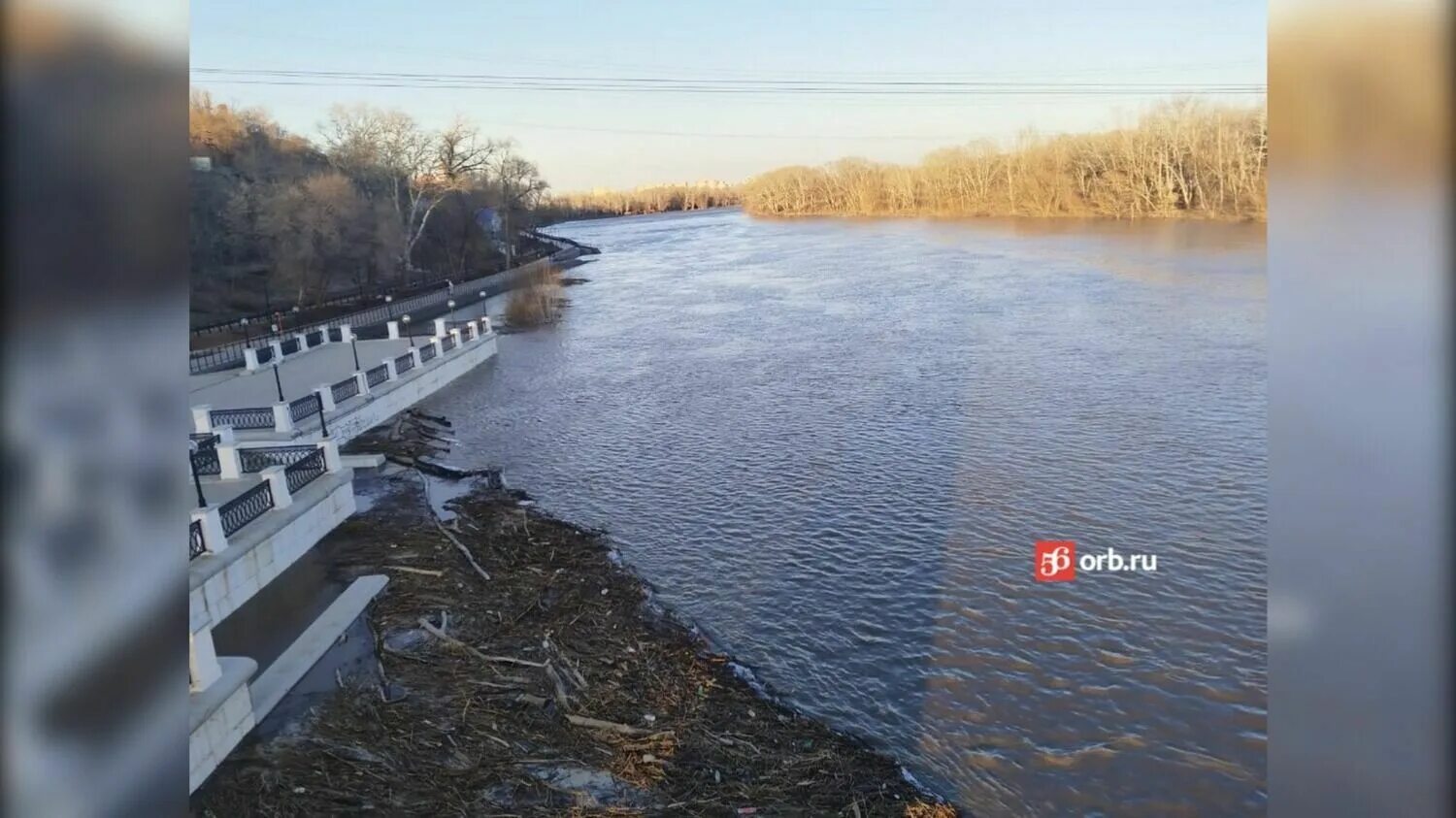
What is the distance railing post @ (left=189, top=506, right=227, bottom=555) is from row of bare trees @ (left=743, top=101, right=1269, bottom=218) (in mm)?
4868

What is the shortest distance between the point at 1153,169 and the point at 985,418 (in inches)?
227

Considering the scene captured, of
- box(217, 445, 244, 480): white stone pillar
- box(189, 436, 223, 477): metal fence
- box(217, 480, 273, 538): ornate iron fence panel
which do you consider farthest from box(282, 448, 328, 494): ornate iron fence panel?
box(189, 436, 223, 477): metal fence

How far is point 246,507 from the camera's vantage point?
17.1ft

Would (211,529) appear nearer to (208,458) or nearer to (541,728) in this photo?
(208,458)

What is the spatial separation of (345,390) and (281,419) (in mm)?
1505

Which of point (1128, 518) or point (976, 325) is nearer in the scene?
point (1128, 518)

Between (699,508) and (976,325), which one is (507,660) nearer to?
(699,508)

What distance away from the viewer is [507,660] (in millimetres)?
4711

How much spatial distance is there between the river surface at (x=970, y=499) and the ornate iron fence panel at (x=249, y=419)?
1853mm

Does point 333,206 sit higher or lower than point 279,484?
higher

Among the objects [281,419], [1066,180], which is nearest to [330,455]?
[281,419]
